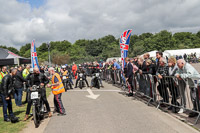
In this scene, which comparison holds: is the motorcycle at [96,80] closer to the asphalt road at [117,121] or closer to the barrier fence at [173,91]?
the barrier fence at [173,91]

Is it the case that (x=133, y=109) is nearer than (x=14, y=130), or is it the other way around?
(x=14, y=130)

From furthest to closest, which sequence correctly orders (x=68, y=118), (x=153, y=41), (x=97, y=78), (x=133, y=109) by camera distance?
(x=153, y=41), (x=97, y=78), (x=133, y=109), (x=68, y=118)

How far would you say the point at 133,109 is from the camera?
23.8 feet

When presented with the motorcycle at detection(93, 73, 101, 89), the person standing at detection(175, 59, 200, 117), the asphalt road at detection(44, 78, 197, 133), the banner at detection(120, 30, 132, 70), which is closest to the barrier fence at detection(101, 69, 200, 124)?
the person standing at detection(175, 59, 200, 117)

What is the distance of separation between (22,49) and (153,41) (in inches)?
3133

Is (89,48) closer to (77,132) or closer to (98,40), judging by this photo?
(98,40)

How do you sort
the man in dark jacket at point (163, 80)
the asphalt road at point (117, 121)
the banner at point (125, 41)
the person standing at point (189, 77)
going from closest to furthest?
the asphalt road at point (117, 121), the person standing at point (189, 77), the man in dark jacket at point (163, 80), the banner at point (125, 41)

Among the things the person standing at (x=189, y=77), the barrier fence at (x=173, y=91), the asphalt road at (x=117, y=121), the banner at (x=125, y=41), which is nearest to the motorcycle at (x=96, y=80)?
the banner at (x=125, y=41)

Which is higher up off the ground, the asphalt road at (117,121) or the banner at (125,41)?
the banner at (125,41)

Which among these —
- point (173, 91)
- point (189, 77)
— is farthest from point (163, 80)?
point (189, 77)

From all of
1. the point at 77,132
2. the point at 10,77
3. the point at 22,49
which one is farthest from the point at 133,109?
the point at 22,49

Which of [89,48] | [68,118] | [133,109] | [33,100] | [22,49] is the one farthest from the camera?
[22,49]

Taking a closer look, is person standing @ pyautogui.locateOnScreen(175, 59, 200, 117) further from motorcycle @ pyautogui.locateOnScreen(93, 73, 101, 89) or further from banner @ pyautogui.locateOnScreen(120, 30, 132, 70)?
motorcycle @ pyautogui.locateOnScreen(93, 73, 101, 89)

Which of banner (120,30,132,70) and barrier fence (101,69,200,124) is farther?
banner (120,30,132,70)
